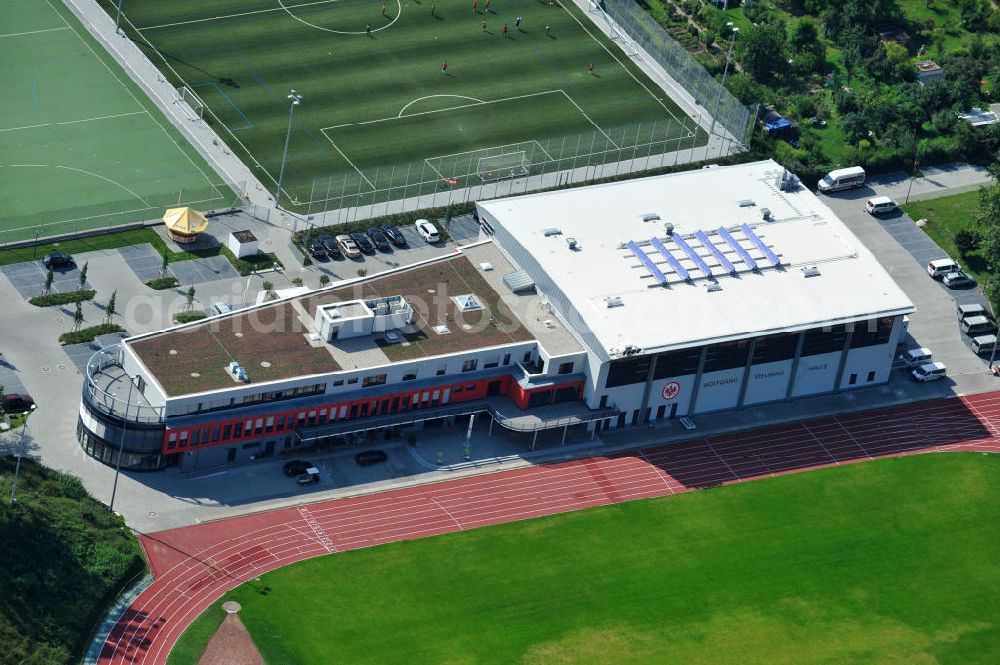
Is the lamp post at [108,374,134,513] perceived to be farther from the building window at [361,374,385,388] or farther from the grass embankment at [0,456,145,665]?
the building window at [361,374,385,388]

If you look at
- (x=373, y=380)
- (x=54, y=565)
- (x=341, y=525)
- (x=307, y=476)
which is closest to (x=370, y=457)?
(x=307, y=476)

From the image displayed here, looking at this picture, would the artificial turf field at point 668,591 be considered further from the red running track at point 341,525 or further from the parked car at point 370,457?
the parked car at point 370,457

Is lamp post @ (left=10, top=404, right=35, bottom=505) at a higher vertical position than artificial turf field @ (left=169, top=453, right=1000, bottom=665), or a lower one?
higher

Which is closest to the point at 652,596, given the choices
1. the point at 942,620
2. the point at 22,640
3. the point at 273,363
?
the point at 942,620

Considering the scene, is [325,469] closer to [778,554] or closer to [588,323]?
[588,323]

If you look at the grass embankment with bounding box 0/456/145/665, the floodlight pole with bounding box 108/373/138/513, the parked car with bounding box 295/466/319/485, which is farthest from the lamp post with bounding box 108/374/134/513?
the parked car with bounding box 295/466/319/485

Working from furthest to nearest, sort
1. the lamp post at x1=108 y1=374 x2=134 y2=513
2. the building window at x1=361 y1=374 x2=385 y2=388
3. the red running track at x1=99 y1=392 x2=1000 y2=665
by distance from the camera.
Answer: the building window at x1=361 y1=374 x2=385 y2=388, the lamp post at x1=108 y1=374 x2=134 y2=513, the red running track at x1=99 y1=392 x2=1000 y2=665
